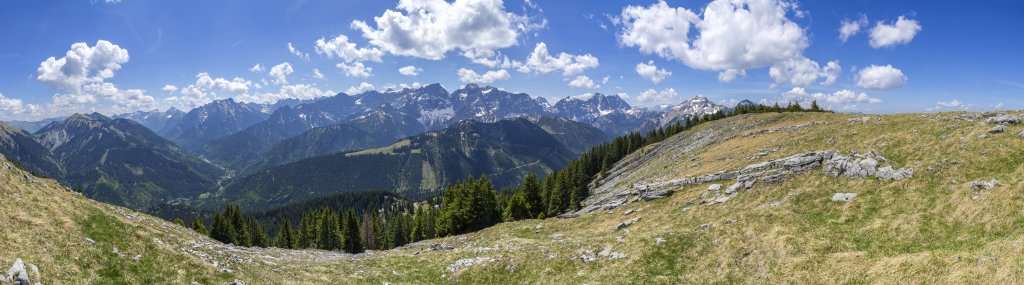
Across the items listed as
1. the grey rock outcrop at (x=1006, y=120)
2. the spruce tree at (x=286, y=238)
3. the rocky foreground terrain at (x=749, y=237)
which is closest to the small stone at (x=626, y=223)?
the rocky foreground terrain at (x=749, y=237)

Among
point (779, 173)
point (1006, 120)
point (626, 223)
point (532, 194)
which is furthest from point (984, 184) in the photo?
point (532, 194)

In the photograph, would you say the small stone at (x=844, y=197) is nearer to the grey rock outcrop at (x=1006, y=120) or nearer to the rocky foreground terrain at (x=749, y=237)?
A: the rocky foreground terrain at (x=749, y=237)

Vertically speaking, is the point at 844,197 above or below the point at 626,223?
above

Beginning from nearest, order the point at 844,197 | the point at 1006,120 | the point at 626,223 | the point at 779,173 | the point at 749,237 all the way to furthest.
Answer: the point at 749,237
the point at 844,197
the point at 1006,120
the point at 779,173
the point at 626,223

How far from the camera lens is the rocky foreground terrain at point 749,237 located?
2020 centimetres

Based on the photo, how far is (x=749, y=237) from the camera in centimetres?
2752

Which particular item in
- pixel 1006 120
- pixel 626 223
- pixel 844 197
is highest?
pixel 1006 120

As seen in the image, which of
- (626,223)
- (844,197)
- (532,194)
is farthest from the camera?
(532,194)

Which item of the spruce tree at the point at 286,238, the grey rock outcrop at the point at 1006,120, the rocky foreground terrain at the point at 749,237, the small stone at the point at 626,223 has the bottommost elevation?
the spruce tree at the point at 286,238

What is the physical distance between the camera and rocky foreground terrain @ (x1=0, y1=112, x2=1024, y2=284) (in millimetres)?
20203

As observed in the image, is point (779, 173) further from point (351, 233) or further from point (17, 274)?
point (351, 233)

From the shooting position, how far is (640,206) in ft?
166

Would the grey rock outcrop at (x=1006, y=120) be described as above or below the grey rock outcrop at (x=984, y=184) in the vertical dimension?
above

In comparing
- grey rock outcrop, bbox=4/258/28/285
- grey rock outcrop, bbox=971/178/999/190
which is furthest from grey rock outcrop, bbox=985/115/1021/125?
grey rock outcrop, bbox=4/258/28/285
